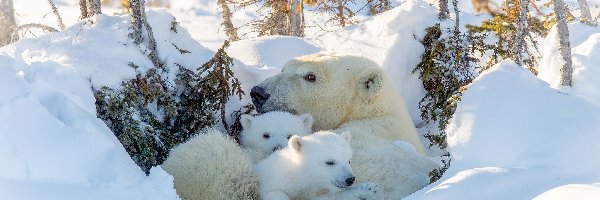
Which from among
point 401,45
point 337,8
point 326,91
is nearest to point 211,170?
point 326,91

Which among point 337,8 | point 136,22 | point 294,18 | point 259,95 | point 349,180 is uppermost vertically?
point 136,22

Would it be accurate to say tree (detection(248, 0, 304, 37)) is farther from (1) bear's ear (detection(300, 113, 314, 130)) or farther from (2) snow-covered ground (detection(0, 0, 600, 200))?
(1) bear's ear (detection(300, 113, 314, 130))

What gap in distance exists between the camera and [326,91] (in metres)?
5.57

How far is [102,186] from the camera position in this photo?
3.03 meters

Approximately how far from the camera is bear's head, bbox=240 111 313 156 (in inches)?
204

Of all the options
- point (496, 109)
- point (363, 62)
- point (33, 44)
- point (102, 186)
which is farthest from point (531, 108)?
point (33, 44)

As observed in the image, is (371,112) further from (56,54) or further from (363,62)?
(56,54)

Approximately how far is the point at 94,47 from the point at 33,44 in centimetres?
45

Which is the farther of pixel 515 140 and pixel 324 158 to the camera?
pixel 324 158

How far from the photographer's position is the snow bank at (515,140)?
3.50 metres

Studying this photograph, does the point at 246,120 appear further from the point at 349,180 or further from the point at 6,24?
the point at 6,24

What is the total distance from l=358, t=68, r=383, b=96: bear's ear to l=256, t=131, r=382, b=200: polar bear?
1062 mm

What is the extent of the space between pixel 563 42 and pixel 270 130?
13.8 feet

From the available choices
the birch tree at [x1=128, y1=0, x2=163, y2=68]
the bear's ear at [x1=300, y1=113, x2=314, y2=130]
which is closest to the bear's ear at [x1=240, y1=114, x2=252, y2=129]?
the bear's ear at [x1=300, y1=113, x2=314, y2=130]
